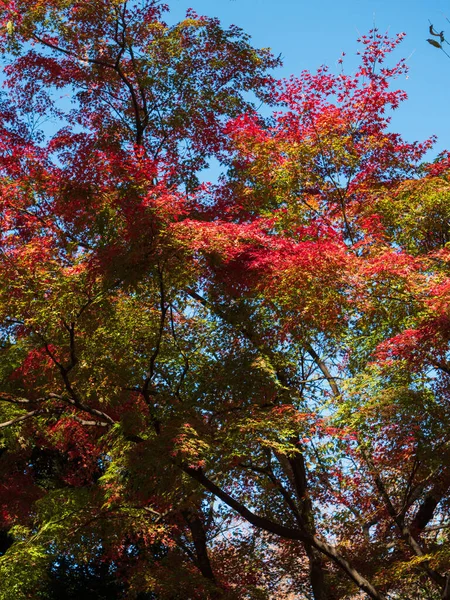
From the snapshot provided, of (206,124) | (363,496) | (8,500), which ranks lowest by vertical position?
(363,496)

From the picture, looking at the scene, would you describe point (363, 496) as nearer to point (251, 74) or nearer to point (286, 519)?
point (286, 519)

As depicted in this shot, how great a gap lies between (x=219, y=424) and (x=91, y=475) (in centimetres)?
624

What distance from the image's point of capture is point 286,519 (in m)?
10.8

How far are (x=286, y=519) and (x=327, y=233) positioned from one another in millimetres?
4808

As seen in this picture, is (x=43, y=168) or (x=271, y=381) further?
(x=43, y=168)

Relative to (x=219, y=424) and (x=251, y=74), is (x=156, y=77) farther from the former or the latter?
(x=219, y=424)

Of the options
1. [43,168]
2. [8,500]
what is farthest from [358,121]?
[8,500]

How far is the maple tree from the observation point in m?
8.30

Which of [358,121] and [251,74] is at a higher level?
[251,74]

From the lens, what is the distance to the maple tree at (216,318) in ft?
27.2

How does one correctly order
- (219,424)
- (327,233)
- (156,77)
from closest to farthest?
(219,424), (327,233), (156,77)

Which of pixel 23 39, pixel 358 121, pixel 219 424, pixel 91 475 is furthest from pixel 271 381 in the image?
pixel 23 39

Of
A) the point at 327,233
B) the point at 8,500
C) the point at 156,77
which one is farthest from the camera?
the point at 8,500

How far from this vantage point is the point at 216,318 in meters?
10.2
